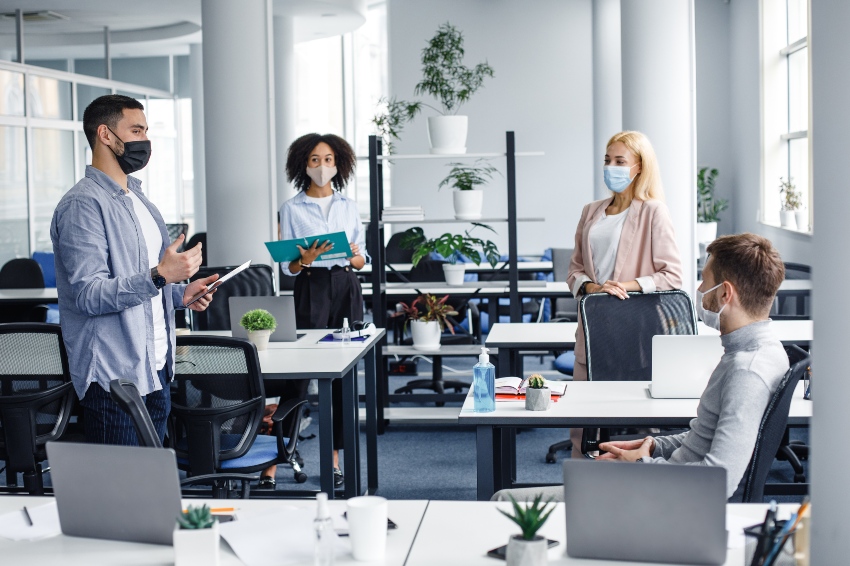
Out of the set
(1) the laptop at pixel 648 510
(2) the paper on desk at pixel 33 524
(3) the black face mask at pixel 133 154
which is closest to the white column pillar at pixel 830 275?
(1) the laptop at pixel 648 510

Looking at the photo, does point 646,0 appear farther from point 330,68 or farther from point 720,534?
point 330,68

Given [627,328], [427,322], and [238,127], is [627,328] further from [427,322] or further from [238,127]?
[238,127]

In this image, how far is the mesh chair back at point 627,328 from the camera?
3693mm

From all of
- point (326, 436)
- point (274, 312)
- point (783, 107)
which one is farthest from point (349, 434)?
point (783, 107)

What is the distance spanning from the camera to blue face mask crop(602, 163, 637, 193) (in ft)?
13.4

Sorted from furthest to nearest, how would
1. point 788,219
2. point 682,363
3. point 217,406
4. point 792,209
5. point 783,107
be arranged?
1. point 783,107
2. point 792,209
3. point 788,219
4. point 217,406
5. point 682,363

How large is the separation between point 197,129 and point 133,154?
426 inches

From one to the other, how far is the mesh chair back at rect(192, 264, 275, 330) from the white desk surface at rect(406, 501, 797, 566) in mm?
3182

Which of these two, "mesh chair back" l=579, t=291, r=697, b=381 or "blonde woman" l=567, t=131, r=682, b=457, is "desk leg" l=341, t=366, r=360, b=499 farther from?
"mesh chair back" l=579, t=291, r=697, b=381

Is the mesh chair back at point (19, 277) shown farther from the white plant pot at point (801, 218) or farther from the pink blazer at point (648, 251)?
the white plant pot at point (801, 218)

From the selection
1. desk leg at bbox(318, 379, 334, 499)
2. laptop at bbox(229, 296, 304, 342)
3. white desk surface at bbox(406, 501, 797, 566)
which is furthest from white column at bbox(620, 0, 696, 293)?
white desk surface at bbox(406, 501, 797, 566)

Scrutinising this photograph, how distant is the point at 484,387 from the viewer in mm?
3037

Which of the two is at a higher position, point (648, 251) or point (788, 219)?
point (788, 219)

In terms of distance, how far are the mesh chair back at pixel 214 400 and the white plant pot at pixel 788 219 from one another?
649cm
